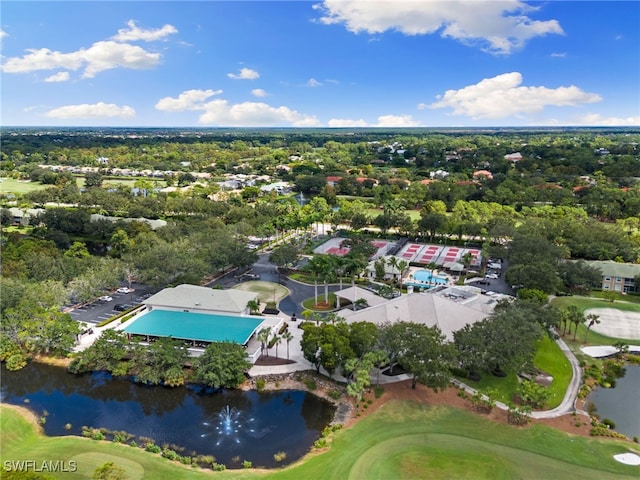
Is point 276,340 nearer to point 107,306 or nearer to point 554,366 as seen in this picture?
point 107,306

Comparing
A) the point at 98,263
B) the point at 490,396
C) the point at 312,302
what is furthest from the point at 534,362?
the point at 98,263

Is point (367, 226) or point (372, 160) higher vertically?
point (372, 160)

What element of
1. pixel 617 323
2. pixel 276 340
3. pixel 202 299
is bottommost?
pixel 617 323

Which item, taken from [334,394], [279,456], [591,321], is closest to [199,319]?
[334,394]

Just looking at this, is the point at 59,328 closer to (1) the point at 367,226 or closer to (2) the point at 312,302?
(2) the point at 312,302

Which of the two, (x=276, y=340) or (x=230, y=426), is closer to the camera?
(x=230, y=426)

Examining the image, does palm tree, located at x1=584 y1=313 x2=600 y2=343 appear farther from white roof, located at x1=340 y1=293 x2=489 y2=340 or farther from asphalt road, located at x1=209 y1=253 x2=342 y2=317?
asphalt road, located at x1=209 y1=253 x2=342 y2=317

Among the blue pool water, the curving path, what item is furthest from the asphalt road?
the curving path
